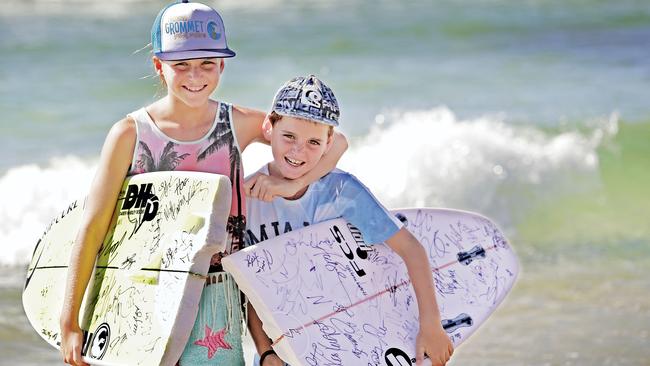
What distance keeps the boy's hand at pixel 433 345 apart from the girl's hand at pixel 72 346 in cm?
103

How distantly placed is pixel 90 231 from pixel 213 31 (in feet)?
2.22

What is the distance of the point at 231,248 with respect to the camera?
330cm

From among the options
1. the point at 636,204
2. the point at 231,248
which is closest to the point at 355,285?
the point at 231,248

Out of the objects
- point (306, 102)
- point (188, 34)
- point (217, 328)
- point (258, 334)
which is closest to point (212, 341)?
point (217, 328)

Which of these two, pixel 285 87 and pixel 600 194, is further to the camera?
pixel 600 194

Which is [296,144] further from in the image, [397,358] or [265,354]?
[397,358]

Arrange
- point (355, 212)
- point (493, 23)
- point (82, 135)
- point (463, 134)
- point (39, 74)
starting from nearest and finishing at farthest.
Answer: point (355, 212) < point (463, 134) < point (82, 135) < point (39, 74) < point (493, 23)

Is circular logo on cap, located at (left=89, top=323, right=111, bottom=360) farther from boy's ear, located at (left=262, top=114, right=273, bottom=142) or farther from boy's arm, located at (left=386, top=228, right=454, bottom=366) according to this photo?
boy's arm, located at (left=386, top=228, right=454, bottom=366)

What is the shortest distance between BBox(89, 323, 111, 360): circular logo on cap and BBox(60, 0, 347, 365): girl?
4 cm

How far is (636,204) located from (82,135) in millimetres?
5136

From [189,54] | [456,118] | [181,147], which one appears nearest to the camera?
[189,54]

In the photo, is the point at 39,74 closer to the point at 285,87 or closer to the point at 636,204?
the point at 636,204

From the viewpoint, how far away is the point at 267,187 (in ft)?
10.9

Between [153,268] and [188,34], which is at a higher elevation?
[188,34]
